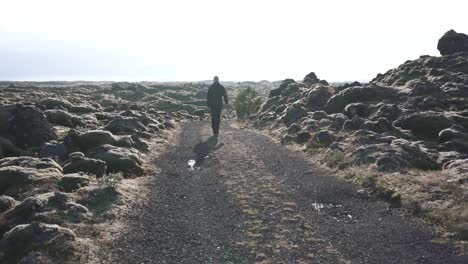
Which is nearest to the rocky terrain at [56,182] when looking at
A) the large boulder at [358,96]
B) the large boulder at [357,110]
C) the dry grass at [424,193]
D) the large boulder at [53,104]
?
the dry grass at [424,193]

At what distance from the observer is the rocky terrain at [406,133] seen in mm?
16578

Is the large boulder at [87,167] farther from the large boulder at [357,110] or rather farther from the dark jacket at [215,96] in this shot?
the large boulder at [357,110]

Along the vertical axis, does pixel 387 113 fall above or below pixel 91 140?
above

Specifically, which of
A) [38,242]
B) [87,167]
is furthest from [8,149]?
[38,242]

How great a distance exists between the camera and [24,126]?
2914 cm

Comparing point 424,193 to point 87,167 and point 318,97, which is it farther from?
point 318,97

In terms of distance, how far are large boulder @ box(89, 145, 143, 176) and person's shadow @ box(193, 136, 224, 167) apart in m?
3.89

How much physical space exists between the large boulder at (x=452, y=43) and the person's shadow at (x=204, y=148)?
134 ft

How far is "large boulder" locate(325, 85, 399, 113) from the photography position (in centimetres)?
4206

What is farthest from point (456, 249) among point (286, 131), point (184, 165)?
point (286, 131)

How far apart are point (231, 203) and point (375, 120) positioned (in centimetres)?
2011

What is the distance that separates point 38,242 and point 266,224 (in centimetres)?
719

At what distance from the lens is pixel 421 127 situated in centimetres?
3055

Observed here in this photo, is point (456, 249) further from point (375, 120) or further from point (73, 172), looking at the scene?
point (375, 120)
